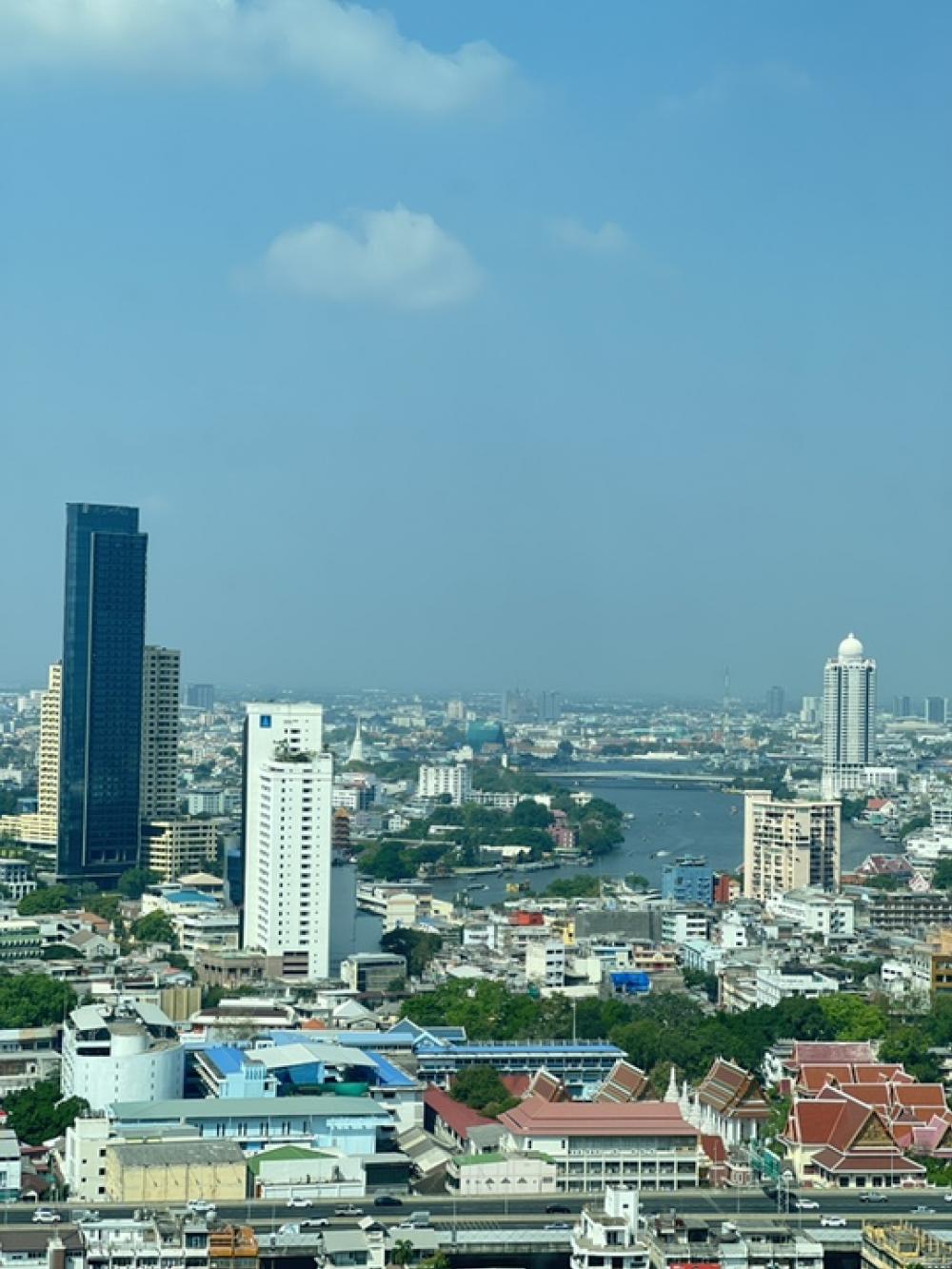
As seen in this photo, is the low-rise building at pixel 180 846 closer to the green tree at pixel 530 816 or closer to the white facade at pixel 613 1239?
the green tree at pixel 530 816

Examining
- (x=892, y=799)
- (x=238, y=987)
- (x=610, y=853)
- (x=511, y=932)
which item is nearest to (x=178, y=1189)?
(x=238, y=987)

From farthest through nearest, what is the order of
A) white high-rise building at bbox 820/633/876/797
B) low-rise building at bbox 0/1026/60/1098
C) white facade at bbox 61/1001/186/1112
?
white high-rise building at bbox 820/633/876/797
low-rise building at bbox 0/1026/60/1098
white facade at bbox 61/1001/186/1112

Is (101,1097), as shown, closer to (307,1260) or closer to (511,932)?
(307,1260)

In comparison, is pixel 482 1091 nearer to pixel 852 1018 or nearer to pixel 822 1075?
pixel 822 1075

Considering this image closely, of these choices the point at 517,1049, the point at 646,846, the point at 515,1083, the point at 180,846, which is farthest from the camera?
the point at 646,846

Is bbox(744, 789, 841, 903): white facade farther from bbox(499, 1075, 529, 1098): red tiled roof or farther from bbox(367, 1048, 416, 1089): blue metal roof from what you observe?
bbox(367, 1048, 416, 1089): blue metal roof

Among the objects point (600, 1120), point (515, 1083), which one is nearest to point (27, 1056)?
point (515, 1083)

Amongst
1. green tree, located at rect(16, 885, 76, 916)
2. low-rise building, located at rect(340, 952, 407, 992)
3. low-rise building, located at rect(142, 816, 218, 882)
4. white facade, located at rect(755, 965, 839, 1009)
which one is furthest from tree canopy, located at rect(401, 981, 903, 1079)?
low-rise building, located at rect(142, 816, 218, 882)
